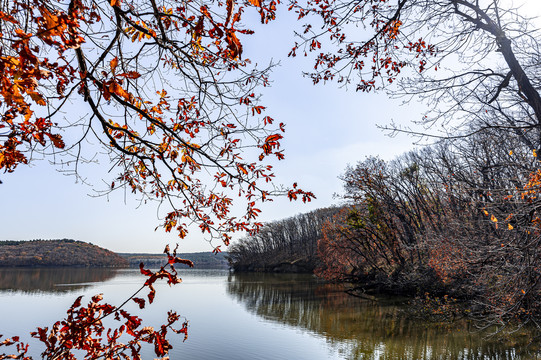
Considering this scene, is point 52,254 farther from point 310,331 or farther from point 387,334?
point 387,334

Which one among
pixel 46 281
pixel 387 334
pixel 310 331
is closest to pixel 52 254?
pixel 46 281

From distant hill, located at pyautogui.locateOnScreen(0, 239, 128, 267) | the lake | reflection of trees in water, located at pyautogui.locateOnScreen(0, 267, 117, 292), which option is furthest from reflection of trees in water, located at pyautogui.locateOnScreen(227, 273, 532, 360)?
distant hill, located at pyautogui.locateOnScreen(0, 239, 128, 267)

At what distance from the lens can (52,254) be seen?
325 ft

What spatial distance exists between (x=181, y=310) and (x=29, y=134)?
16.8 m

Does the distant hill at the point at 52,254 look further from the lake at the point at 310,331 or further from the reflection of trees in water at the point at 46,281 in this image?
the lake at the point at 310,331

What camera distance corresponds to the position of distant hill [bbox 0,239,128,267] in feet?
301

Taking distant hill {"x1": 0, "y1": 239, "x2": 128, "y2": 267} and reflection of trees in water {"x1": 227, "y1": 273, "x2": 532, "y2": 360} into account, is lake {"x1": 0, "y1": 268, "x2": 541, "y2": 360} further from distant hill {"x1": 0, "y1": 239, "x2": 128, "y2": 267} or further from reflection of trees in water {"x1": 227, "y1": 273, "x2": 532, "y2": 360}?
distant hill {"x1": 0, "y1": 239, "x2": 128, "y2": 267}

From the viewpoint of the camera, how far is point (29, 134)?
8.79 feet

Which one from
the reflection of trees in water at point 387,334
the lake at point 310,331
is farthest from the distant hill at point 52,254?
the reflection of trees in water at point 387,334

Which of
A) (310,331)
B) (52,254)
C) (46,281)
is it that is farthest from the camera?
(52,254)

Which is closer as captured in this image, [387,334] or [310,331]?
[387,334]

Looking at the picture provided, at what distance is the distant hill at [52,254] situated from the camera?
91.8m

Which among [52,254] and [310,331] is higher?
[310,331]

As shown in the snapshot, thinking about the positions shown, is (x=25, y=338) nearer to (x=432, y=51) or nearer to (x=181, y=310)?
(x=181, y=310)
